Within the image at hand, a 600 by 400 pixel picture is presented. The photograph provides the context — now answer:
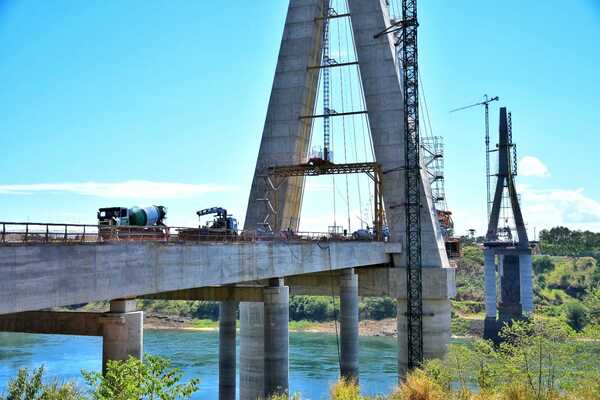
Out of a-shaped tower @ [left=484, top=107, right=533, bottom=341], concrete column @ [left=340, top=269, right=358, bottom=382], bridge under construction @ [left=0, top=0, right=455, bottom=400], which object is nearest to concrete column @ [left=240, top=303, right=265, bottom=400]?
bridge under construction @ [left=0, top=0, right=455, bottom=400]

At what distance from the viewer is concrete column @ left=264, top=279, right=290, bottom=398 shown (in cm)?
3362

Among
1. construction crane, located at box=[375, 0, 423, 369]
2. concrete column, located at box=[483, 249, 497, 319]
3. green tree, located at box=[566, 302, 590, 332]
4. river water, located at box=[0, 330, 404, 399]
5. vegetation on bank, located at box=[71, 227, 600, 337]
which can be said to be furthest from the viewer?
vegetation on bank, located at box=[71, 227, 600, 337]

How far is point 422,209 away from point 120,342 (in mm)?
33571

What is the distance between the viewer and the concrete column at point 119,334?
855 inches

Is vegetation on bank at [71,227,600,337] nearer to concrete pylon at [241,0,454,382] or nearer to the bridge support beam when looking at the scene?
the bridge support beam

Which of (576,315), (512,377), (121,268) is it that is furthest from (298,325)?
(121,268)

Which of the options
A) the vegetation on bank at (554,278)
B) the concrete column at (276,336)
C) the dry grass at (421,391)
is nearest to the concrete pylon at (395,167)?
the concrete column at (276,336)

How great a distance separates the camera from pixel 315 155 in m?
52.5

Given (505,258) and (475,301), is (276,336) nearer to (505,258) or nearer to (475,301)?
(505,258)

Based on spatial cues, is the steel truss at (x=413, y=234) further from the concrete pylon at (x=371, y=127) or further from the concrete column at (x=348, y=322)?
the concrete column at (x=348, y=322)

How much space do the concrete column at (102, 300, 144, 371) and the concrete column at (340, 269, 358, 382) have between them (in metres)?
24.4

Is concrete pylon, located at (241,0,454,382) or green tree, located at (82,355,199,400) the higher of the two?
concrete pylon, located at (241,0,454,382)

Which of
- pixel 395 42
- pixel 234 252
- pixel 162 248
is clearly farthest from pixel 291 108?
pixel 162 248

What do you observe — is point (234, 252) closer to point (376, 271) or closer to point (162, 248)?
point (162, 248)
